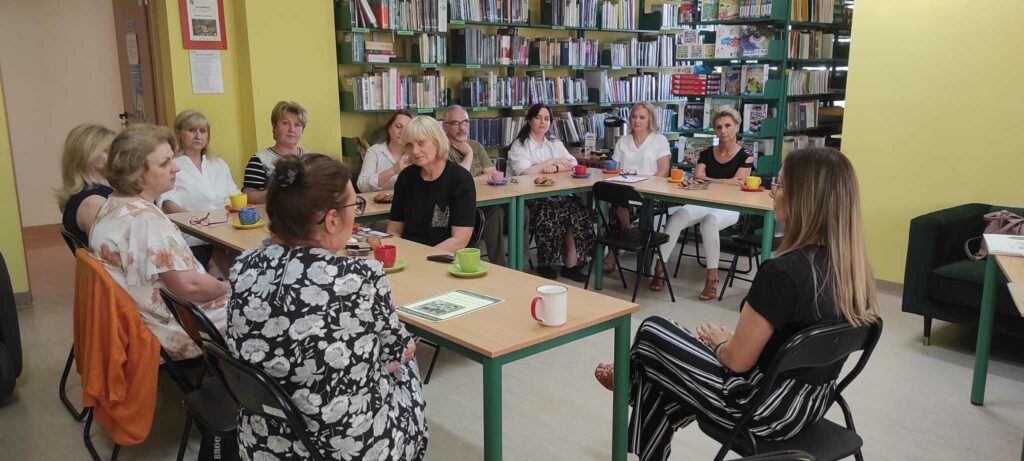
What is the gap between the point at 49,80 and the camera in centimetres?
651

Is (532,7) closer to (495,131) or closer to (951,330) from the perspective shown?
(495,131)

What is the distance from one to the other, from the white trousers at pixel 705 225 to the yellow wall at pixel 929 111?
0.96 m

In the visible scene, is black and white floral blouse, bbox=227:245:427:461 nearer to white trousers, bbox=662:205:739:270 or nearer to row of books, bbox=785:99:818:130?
white trousers, bbox=662:205:739:270

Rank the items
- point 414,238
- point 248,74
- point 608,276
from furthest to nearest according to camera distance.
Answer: point 608,276, point 248,74, point 414,238

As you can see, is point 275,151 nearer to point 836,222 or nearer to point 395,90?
point 395,90

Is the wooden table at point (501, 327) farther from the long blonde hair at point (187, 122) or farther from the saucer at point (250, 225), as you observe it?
the long blonde hair at point (187, 122)

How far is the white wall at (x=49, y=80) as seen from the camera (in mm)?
6336

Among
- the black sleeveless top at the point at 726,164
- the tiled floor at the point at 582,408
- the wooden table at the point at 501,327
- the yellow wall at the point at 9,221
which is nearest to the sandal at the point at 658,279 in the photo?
the black sleeveless top at the point at 726,164

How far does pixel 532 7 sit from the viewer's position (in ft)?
22.7

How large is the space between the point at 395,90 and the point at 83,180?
2918mm

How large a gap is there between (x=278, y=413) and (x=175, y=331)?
1187 mm

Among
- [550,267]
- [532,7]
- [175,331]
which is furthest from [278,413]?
[532,7]

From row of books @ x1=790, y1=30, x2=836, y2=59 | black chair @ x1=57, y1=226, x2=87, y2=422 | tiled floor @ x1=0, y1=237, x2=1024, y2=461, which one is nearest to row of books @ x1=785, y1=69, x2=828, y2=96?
row of books @ x1=790, y1=30, x2=836, y2=59

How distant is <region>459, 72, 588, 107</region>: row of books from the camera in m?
6.38
